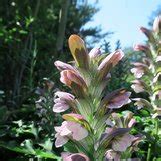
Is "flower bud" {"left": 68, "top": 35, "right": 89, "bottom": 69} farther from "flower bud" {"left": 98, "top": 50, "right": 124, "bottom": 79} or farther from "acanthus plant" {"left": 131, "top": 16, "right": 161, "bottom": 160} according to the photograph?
"acanthus plant" {"left": 131, "top": 16, "right": 161, "bottom": 160}

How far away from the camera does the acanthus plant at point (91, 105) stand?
1.95 metres

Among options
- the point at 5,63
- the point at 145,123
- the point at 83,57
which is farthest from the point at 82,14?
the point at 83,57

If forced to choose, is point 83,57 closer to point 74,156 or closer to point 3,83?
point 74,156

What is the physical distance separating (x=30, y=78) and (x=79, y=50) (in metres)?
4.29

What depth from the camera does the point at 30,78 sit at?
6.25 meters

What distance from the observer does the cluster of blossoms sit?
3.70 m

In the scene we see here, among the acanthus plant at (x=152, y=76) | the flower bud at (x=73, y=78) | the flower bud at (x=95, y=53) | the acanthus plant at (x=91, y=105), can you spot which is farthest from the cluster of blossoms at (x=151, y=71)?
the flower bud at (x=73, y=78)

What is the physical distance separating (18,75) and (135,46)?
5134 mm

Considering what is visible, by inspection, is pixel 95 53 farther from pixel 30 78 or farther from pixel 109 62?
pixel 30 78

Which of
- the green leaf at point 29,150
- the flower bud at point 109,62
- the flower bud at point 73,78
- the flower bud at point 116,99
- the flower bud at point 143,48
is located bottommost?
the green leaf at point 29,150

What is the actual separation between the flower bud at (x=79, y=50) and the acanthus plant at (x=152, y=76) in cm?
159

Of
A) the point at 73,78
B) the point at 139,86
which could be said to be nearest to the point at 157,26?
the point at 139,86

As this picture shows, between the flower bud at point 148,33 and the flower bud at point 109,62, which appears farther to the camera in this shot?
the flower bud at point 148,33

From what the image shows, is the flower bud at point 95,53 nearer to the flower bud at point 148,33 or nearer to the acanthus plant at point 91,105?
the acanthus plant at point 91,105
